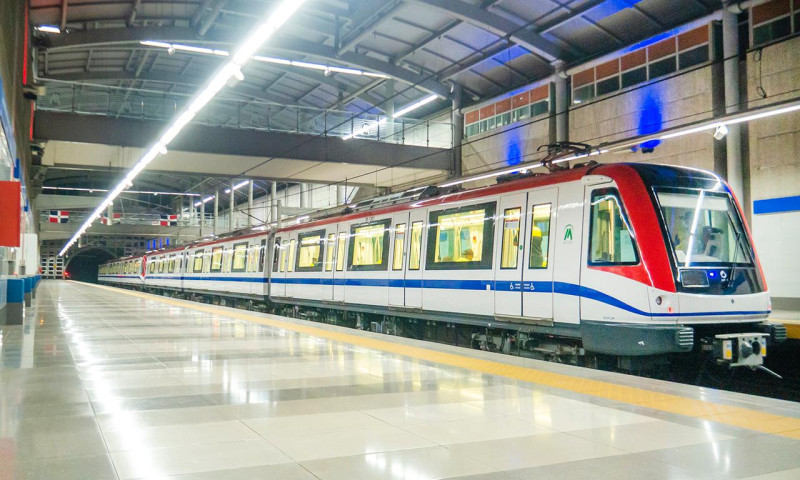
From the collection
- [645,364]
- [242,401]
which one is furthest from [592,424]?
[645,364]

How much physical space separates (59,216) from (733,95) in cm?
4315

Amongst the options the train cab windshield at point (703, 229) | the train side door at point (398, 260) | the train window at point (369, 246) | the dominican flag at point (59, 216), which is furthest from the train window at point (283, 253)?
the dominican flag at point (59, 216)

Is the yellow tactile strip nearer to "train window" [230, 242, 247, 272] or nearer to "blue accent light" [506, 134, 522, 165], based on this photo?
"train window" [230, 242, 247, 272]

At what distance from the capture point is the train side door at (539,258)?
9.05 m

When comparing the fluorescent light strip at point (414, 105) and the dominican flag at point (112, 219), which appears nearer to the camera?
the fluorescent light strip at point (414, 105)

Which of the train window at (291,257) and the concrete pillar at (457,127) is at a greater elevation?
the concrete pillar at (457,127)

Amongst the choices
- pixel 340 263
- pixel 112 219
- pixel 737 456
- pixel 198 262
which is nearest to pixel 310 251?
pixel 340 263

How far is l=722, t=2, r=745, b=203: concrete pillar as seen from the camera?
54.8ft

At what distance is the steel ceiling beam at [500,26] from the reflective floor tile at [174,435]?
54.0 ft

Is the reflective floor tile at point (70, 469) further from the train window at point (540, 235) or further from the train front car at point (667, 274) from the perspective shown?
the train window at point (540, 235)

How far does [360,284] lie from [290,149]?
9487 mm

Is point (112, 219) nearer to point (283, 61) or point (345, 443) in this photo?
point (283, 61)

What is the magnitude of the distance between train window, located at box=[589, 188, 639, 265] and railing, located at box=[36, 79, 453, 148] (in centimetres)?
1386

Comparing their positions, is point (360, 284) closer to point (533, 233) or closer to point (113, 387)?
point (533, 233)
